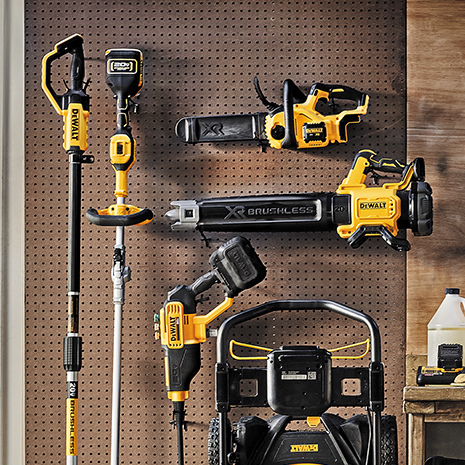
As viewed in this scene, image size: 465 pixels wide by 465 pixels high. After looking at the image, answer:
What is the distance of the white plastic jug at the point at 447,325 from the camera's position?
1774 millimetres

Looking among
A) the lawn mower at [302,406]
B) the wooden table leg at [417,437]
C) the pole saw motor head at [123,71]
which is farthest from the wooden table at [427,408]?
the pole saw motor head at [123,71]

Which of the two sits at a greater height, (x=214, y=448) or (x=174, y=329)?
(x=174, y=329)

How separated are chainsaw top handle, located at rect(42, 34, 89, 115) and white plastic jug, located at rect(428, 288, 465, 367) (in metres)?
1.32

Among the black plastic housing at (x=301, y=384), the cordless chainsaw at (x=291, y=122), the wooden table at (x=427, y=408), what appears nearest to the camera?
the black plastic housing at (x=301, y=384)

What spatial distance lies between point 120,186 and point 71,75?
39cm

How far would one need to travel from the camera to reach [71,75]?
5.93 ft

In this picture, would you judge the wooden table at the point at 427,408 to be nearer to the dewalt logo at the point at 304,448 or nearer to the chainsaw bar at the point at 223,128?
the dewalt logo at the point at 304,448

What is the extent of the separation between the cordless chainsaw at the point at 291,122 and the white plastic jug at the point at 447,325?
62cm

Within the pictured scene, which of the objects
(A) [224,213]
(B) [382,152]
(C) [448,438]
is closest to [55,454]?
(A) [224,213]

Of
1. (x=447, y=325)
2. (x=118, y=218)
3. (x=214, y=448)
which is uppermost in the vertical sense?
(x=118, y=218)

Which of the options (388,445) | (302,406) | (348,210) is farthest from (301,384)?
(348,210)

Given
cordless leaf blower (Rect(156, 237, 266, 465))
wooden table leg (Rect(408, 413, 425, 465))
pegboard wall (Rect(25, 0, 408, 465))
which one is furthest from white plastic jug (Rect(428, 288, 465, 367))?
cordless leaf blower (Rect(156, 237, 266, 465))

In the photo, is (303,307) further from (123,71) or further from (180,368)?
(123,71)

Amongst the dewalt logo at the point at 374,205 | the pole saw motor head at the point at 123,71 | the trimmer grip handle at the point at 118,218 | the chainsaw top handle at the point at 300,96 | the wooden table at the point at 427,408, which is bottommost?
the wooden table at the point at 427,408
